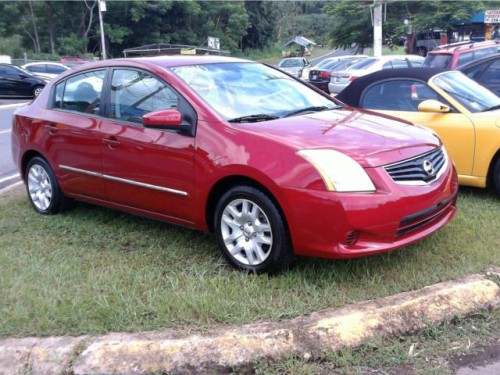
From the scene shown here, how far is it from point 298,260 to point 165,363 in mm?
1542

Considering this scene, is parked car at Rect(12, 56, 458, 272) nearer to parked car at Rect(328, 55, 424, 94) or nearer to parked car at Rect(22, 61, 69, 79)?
parked car at Rect(328, 55, 424, 94)

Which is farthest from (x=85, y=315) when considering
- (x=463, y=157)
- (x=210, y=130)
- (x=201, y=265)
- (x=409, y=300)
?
(x=463, y=157)

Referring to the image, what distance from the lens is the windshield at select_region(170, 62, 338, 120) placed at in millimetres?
4465

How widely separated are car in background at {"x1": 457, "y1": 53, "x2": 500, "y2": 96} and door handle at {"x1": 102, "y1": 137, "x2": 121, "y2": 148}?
205 inches

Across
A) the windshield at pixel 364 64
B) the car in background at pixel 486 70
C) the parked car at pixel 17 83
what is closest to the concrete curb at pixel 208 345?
the car in background at pixel 486 70

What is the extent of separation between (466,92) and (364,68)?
11581mm

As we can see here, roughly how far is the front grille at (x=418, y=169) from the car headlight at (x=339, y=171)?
0.71ft

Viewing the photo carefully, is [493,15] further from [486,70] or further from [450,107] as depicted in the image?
[450,107]

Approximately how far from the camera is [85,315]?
3.47 metres

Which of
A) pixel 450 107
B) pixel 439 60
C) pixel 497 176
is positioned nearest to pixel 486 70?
pixel 450 107

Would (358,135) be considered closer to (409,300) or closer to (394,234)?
(394,234)

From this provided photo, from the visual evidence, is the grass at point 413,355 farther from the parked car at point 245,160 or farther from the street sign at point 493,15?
the street sign at point 493,15

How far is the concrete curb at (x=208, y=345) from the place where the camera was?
3066 millimetres

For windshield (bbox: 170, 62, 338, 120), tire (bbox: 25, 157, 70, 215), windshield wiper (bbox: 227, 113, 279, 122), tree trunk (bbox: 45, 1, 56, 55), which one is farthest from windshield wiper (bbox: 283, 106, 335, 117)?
tree trunk (bbox: 45, 1, 56, 55)
